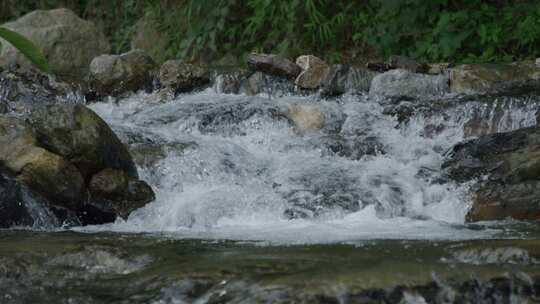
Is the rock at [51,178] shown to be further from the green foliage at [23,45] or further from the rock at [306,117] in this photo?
the green foliage at [23,45]

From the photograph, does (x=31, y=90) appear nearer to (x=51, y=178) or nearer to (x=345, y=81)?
(x=345, y=81)

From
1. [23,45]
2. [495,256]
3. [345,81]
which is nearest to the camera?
[23,45]

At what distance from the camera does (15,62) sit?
10609mm

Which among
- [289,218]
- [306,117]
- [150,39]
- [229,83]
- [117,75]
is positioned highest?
→ [150,39]

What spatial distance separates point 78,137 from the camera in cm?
596

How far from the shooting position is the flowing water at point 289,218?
3.37 metres

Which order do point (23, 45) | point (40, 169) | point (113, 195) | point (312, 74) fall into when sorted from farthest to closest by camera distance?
point (312, 74), point (113, 195), point (40, 169), point (23, 45)

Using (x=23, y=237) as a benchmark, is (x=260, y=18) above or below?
above

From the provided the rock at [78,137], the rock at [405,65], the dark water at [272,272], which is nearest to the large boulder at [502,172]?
the dark water at [272,272]

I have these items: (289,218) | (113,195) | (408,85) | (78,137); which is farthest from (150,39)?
(289,218)

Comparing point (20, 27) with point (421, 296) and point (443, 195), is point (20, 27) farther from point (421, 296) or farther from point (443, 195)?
point (421, 296)

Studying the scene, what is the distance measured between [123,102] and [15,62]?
2432mm

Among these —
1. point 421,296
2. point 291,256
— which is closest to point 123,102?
point 291,256

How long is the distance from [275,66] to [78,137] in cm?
315
